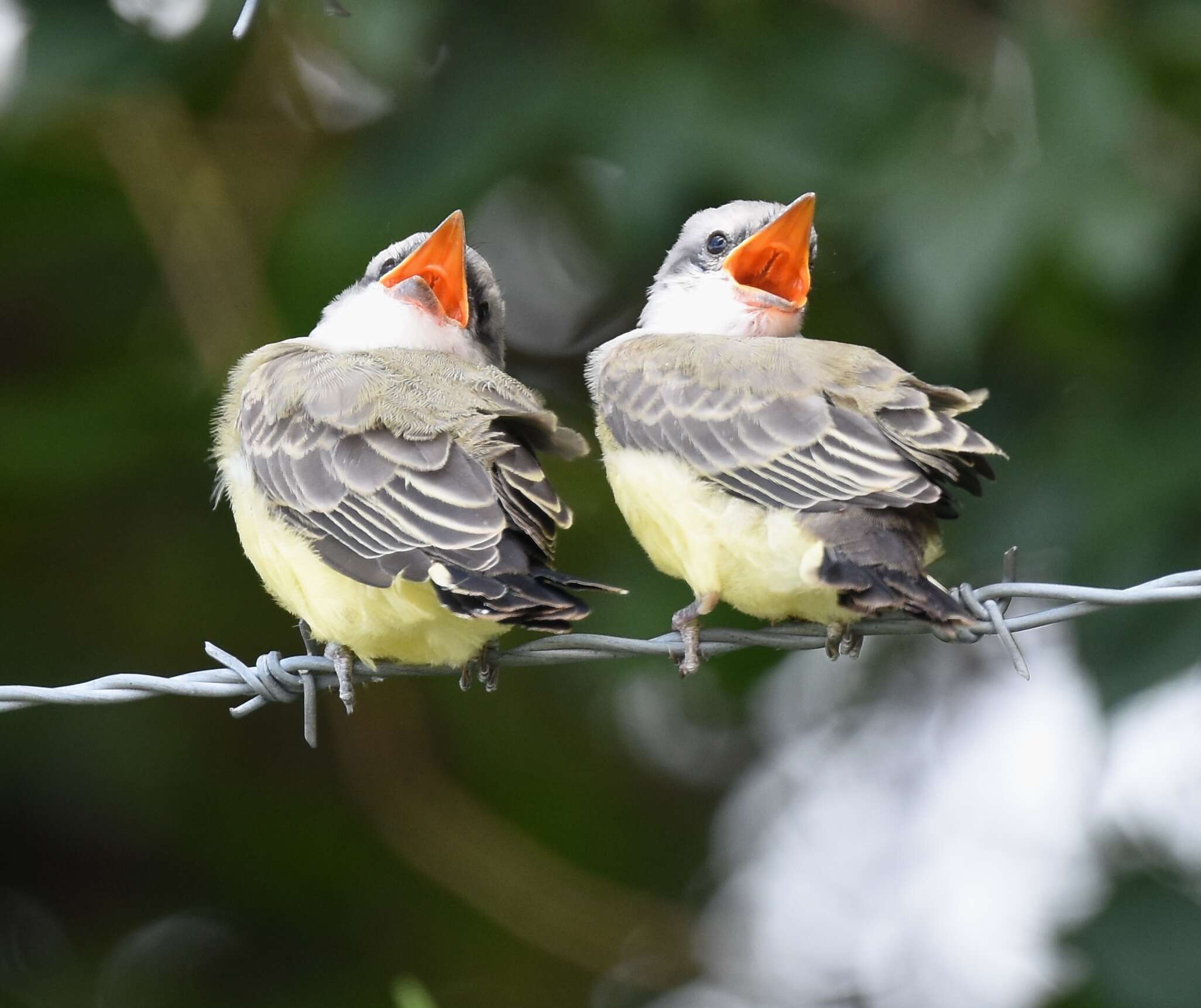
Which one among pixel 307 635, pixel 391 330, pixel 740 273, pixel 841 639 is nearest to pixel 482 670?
pixel 307 635

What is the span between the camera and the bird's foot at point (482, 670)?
3676 millimetres

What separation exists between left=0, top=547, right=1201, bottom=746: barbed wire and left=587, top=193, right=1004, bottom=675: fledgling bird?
2.5 inches

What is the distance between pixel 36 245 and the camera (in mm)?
5633

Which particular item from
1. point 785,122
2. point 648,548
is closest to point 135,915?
point 648,548

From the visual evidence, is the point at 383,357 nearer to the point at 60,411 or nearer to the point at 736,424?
the point at 736,424

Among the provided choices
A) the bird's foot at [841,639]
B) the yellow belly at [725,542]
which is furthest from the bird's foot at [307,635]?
the bird's foot at [841,639]

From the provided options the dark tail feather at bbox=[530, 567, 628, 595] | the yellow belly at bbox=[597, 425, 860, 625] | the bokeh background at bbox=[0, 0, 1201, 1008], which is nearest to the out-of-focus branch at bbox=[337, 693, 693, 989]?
the bokeh background at bbox=[0, 0, 1201, 1008]

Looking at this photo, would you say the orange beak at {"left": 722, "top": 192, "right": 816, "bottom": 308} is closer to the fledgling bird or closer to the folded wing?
the fledgling bird

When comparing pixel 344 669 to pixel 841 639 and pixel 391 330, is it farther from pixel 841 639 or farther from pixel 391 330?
pixel 391 330

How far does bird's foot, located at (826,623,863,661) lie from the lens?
358 centimetres

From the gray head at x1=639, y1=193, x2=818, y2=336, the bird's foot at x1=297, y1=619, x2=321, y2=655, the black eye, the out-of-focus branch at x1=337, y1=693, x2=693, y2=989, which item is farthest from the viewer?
the out-of-focus branch at x1=337, y1=693, x2=693, y2=989

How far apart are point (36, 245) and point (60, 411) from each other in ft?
2.08

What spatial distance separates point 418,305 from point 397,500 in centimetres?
122

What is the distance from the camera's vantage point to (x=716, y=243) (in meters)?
4.93
